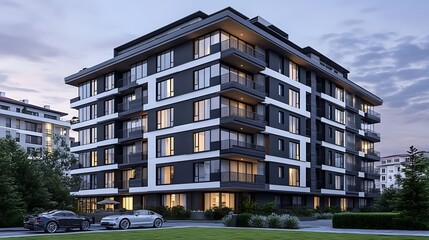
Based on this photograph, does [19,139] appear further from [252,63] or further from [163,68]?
[252,63]

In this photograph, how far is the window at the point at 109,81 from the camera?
67688mm

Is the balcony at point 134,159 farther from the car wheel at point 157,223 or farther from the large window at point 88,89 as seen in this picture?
the car wheel at point 157,223

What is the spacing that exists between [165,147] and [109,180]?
45.4 ft

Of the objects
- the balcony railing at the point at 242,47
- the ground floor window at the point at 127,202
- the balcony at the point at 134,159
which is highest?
the balcony railing at the point at 242,47

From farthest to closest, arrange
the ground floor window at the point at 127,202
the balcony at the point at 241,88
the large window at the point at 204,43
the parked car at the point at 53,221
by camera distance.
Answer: the ground floor window at the point at 127,202 < the large window at the point at 204,43 < the balcony at the point at 241,88 < the parked car at the point at 53,221

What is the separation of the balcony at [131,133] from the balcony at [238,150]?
14043 millimetres

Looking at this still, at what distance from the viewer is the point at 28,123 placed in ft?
350

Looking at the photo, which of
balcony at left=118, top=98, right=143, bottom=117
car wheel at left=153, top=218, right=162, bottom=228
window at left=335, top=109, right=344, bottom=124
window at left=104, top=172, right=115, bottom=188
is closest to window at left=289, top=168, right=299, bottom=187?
window at left=335, top=109, right=344, bottom=124

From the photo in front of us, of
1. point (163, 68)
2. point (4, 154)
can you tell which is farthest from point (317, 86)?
point (4, 154)

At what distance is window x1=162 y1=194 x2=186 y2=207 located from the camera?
55000mm

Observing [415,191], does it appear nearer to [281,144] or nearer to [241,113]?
[241,113]

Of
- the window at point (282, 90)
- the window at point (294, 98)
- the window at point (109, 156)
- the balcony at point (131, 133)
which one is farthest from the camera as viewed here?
the window at point (109, 156)

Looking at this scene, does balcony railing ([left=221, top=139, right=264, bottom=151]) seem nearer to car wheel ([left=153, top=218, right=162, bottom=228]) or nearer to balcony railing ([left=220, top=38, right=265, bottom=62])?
balcony railing ([left=220, top=38, right=265, bottom=62])

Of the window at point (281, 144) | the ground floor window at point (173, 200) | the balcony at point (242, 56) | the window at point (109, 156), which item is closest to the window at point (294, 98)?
the window at point (281, 144)
